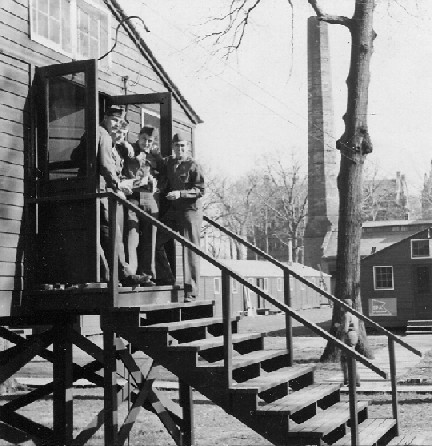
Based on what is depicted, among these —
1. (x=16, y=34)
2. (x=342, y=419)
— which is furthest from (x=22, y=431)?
(x=16, y=34)

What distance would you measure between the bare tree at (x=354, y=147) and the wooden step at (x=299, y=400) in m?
10.4

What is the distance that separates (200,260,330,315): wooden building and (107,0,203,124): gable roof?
30081mm

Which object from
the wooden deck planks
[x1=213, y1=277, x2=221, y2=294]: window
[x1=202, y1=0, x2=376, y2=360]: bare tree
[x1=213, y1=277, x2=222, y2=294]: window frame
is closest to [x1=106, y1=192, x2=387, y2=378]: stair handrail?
the wooden deck planks

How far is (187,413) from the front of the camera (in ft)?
31.5

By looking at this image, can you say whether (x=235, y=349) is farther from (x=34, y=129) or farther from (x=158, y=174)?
(x=34, y=129)

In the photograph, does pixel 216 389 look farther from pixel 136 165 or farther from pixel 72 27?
pixel 72 27

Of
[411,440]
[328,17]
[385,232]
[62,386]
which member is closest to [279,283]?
[385,232]

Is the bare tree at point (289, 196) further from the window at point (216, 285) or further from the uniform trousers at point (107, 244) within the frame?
the uniform trousers at point (107, 244)

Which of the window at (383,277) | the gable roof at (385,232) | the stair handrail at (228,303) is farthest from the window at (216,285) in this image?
the stair handrail at (228,303)

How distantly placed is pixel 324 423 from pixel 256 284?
4659cm

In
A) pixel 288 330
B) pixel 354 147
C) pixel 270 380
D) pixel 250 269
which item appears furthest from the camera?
pixel 250 269

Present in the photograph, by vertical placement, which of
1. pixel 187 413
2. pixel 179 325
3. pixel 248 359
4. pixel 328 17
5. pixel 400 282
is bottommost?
pixel 187 413

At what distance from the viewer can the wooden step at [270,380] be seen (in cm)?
724

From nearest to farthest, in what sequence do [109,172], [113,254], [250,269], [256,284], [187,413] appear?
[113,254] < [109,172] < [187,413] < [250,269] < [256,284]
